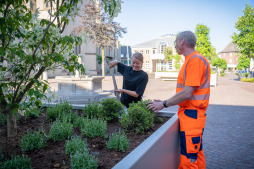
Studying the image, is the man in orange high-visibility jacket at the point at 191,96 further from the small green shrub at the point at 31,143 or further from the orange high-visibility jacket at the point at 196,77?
the small green shrub at the point at 31,143

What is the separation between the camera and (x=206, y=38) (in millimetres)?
29781

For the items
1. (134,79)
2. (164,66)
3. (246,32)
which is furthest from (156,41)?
(134,79)

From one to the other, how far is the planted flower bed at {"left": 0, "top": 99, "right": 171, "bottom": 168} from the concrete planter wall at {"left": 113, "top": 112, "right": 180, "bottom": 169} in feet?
1.32

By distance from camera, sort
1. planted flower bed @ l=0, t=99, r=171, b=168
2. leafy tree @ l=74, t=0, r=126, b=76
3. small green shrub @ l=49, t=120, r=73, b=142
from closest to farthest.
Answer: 1. planted flower bed @ l=0, t=99, r=171, b=168
2. small green shrub @ l=49, t=120, r=73, b=142
3. leafy tree @ l=74, t=0, r=126, b=76

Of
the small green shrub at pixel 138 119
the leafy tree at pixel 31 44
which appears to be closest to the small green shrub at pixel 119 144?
the small green shrub at pixel 138 119

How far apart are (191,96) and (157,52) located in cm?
5208

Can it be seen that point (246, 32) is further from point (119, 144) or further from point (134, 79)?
point (119, 144)

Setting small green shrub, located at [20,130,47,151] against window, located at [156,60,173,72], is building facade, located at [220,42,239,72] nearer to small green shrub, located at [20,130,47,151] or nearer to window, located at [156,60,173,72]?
window, located at [156,60,173,72]

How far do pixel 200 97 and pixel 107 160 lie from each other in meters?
1.31

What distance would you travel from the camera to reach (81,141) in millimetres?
2408

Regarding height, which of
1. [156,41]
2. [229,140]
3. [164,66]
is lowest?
[229,140]

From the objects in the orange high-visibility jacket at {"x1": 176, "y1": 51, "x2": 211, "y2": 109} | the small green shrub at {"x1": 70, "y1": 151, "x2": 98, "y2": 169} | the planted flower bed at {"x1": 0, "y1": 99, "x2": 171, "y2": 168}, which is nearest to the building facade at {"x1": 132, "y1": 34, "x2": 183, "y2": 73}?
the planted flower bed at {"x1": 0, "y1": 99, "x2": 171, "y2": 168}

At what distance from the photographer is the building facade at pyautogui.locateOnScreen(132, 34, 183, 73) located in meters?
51.2

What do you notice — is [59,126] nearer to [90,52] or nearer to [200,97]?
[200,97]
